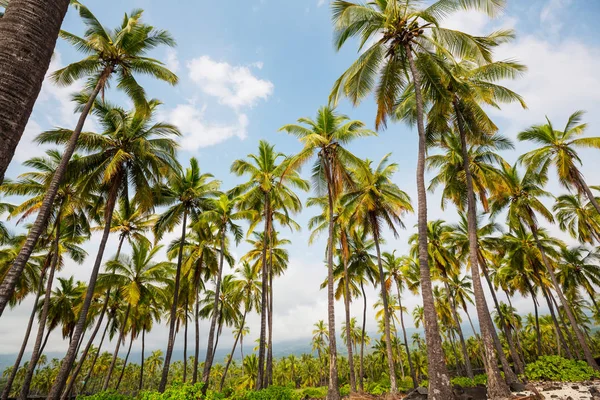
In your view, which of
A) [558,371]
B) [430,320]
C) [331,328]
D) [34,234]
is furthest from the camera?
[558,371]

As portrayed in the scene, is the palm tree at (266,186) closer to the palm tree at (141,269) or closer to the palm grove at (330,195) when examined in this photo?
the palm grove at (330,195)

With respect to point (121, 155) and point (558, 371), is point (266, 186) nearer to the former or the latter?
point (121, 155)

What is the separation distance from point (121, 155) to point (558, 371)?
25.9 metres

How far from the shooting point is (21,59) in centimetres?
217

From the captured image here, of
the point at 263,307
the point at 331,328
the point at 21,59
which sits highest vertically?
the point at 263,307

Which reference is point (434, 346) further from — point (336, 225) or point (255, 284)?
point (255, 284)

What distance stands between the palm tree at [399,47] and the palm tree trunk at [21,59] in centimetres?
1007

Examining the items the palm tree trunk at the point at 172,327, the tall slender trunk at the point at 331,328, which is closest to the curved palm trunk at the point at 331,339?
the tall slender trunk at the point at 331,328

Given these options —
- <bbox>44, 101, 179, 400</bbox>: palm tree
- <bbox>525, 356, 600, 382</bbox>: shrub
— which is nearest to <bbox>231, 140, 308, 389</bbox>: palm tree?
<bbox>44, 101, 179, 400</bbox>: palm tree

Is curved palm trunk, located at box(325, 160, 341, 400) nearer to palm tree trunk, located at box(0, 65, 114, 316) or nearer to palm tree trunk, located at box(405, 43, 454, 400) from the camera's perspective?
palm tree trunk, located at box(405, 43, 454, 400)

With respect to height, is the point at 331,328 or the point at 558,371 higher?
the point at 331,328

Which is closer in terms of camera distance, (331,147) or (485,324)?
(485,324)

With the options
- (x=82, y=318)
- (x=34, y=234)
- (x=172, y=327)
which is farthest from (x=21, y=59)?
(x=172, y=327)

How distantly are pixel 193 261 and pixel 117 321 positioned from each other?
16050 millimetres
